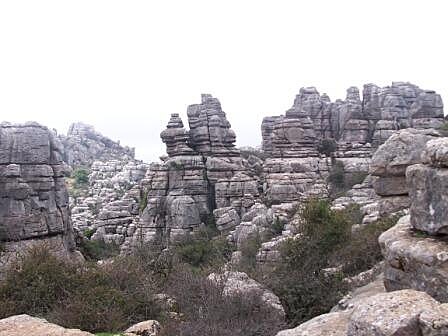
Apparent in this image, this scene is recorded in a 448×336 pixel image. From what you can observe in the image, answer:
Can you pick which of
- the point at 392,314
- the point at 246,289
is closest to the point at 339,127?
the point at 246,289

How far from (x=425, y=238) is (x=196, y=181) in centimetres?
3244

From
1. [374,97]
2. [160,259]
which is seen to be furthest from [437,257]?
[374,97]

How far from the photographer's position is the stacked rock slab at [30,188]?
22.8m

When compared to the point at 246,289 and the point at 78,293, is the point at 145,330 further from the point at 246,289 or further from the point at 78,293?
the point at 78,293

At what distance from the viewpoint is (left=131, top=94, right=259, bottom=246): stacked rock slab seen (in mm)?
36719

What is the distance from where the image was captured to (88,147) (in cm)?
8825

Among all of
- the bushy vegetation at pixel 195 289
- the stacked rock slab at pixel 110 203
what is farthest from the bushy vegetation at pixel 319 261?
the stacked rock slab at pixel 110 203

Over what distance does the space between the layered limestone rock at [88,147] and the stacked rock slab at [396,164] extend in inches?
2691

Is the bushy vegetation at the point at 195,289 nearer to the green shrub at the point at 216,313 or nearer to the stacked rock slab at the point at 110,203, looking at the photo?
the green shrub at the point at 216,313

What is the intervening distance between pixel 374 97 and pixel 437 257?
43.0m

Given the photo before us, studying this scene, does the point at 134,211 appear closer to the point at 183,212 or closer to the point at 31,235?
the point at 183,212

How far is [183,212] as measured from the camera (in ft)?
121

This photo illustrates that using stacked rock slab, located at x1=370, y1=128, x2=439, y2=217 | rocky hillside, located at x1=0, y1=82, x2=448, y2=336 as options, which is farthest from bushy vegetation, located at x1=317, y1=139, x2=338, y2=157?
stacked rock slab, located at x1=370, y1=128, x2=439, y2=217

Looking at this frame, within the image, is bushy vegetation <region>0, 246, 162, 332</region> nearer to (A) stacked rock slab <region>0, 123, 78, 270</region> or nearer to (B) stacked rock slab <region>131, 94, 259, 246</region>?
(A) stacked rock slab <region>0, 123, 78, 270</region>
